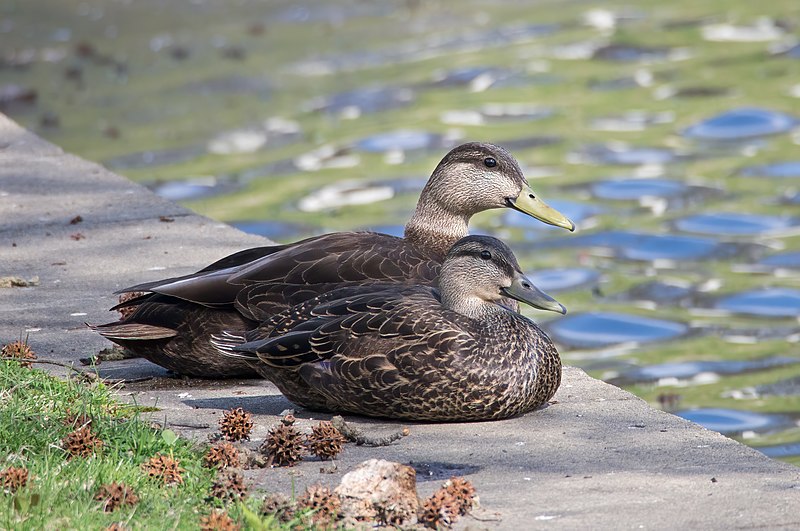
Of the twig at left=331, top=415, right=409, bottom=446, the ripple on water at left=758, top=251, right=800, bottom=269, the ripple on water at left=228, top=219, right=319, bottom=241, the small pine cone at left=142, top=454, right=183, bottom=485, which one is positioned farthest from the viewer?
the ripple on water at left=228, top=219, right=319, bottom=241

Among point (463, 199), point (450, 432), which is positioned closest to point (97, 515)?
point (450, 432)

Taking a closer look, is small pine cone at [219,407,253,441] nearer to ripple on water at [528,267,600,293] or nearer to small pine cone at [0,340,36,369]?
small pine cone at [0,340,36,369]

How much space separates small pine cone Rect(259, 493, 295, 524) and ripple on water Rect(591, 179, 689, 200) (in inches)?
302

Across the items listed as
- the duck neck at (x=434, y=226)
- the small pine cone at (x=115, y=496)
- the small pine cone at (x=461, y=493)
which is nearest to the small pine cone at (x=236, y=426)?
the small pine cone at (x=115, y=496)

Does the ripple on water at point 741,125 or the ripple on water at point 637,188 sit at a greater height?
the ripple on water at point 741,125

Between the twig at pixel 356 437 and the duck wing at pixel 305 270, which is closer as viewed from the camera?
the twig at pixel 356 437

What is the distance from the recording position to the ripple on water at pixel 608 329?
29.6 feet

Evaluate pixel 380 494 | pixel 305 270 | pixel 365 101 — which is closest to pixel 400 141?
pixel 365 101

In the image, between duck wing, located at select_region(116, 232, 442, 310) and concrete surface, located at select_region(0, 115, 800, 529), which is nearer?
concrete surface, located at select_region(0, 115, 800, 529)

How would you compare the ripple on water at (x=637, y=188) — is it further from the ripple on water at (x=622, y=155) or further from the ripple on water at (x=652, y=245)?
the ripple on water at (x=652, y=245)

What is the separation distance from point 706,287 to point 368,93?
19.4ft

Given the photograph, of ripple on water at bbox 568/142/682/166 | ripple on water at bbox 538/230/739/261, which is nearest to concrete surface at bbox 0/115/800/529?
ripple on water at bbox 538/230/739/261

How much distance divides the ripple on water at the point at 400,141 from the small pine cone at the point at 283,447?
825 centimetres

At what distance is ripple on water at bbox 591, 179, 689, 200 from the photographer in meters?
11.7
